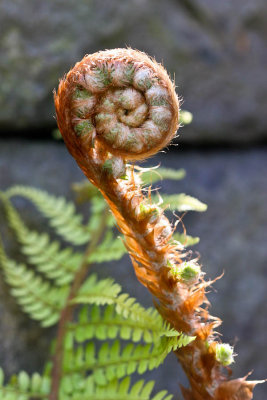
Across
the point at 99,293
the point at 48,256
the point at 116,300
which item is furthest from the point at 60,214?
the point at 116,300

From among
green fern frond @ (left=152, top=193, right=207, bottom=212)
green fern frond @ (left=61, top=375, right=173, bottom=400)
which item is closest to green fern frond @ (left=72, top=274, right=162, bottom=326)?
green fern frond @ (left=61, top=375, right=173, bottom=400)

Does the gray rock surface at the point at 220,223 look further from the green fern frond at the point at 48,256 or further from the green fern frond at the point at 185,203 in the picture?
the green fern frond at the point at 185,203

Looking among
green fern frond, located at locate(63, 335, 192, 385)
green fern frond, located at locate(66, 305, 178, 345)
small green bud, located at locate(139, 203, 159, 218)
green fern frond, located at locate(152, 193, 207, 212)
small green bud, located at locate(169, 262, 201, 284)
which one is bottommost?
green fern frond, located at locate(63, 335, 192, 385)

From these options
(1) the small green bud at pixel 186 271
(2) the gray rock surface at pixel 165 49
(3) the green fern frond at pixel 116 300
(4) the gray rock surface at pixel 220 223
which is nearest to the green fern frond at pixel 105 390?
(3) the green fern frond at pixel 116 300

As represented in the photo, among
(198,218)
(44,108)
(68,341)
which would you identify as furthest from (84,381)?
(44,108)

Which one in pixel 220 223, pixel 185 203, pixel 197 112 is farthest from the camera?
pixel 197 112

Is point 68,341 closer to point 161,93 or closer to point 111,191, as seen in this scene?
point 111,191

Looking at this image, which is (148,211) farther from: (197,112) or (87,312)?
(197,112)

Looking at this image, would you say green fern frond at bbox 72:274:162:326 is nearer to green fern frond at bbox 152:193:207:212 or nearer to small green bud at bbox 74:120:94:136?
green fern frond at bbox 152:193:207:212
